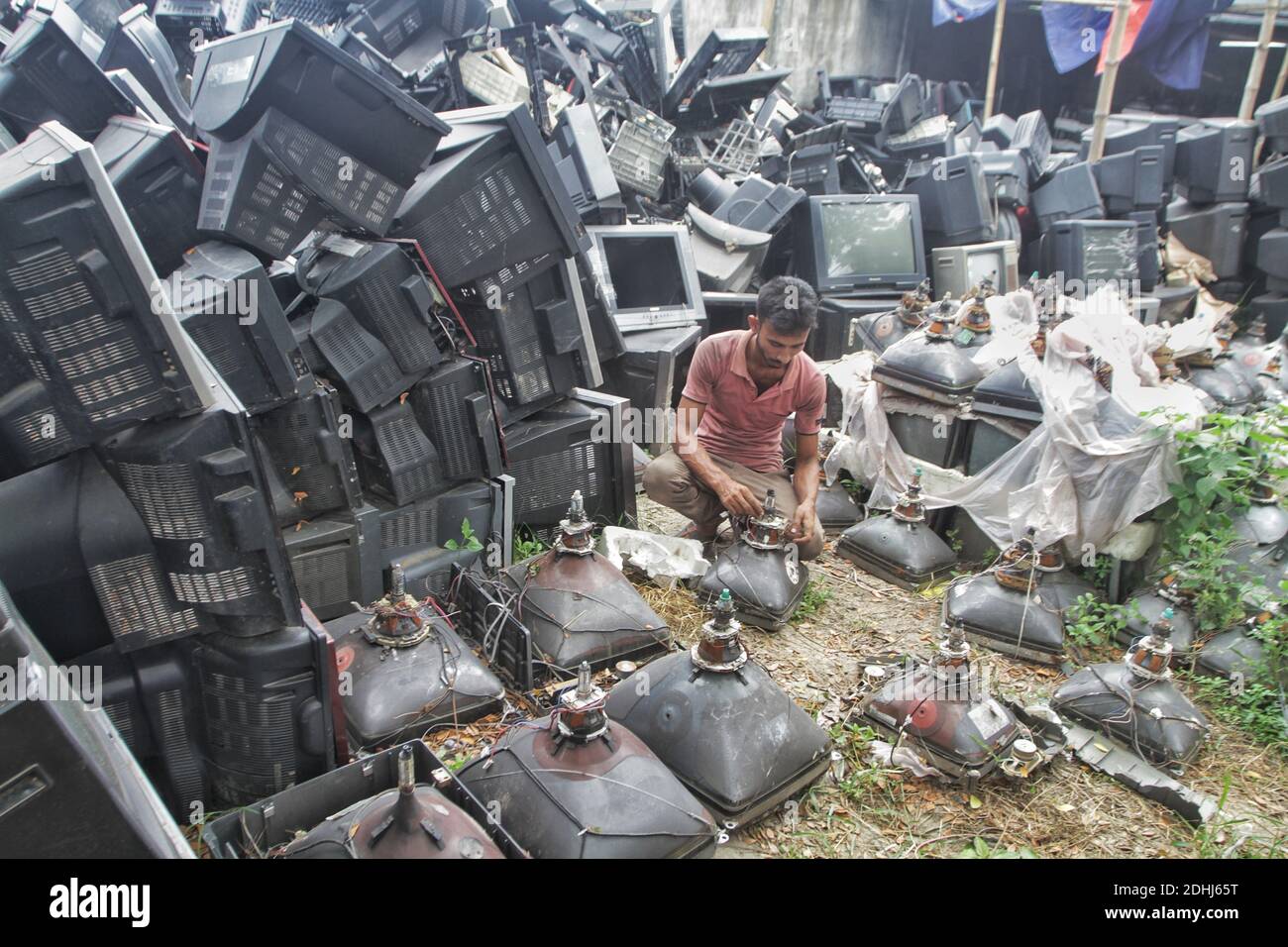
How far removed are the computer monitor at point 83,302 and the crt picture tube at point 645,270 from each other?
3.50m

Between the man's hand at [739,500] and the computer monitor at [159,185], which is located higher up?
the computer monitor at [159,185]

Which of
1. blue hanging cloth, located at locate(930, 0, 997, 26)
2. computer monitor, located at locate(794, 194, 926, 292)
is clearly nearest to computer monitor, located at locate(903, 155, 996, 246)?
computer monitor, located at locate(794, 194, 926, 292)

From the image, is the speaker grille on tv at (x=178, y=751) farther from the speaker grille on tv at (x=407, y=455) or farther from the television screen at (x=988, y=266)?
the television screen at (x=988, y=266)

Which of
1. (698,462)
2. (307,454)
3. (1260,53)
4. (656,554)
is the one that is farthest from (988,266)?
(307,454)

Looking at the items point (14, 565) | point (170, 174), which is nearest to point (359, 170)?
point (170, 174)

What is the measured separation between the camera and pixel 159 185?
285 centimetres

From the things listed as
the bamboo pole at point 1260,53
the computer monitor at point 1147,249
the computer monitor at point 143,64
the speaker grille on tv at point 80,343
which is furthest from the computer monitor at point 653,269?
the bamboo pole at point 1260,53

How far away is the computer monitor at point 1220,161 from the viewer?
7.51 metres

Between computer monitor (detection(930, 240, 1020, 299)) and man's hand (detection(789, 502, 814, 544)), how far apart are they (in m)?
3.29

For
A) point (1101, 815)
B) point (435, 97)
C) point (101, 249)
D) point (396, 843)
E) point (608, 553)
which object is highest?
point (435, 97)

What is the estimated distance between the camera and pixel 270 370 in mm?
2631

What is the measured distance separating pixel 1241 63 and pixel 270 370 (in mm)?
14286

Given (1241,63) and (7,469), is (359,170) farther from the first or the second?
(1241,63)

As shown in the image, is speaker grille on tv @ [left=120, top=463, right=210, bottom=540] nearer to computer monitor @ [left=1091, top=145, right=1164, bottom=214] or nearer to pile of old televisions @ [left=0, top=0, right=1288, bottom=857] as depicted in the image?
pile of old televisions @ [left=0, top=0, right=1288, bottom=857]
